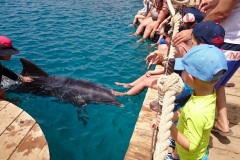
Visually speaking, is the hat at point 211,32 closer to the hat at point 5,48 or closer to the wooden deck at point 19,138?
the wooden deck at point 19,138

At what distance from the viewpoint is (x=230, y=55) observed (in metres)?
3.04

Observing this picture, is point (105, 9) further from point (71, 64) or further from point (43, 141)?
point (43, 141)

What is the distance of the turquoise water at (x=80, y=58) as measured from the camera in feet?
16.8

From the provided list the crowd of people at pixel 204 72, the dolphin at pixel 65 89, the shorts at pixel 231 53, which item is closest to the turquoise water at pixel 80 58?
the dolphin at pixel 65 89

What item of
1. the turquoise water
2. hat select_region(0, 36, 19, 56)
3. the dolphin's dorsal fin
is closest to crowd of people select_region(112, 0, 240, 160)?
the turquoise water

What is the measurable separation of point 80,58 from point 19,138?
5809 millimetres

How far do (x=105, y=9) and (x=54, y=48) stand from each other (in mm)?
7027

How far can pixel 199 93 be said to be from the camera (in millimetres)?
2221

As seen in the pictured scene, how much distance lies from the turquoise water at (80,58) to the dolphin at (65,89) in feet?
0.53

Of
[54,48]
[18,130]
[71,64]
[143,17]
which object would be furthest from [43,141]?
[143,17]

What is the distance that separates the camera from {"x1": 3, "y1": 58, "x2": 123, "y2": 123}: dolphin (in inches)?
240

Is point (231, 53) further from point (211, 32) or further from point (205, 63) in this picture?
point (205, 63)

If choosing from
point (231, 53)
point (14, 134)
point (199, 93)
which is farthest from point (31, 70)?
point (199, 93)

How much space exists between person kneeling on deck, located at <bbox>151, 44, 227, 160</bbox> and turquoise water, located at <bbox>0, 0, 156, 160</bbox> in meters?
2.83
